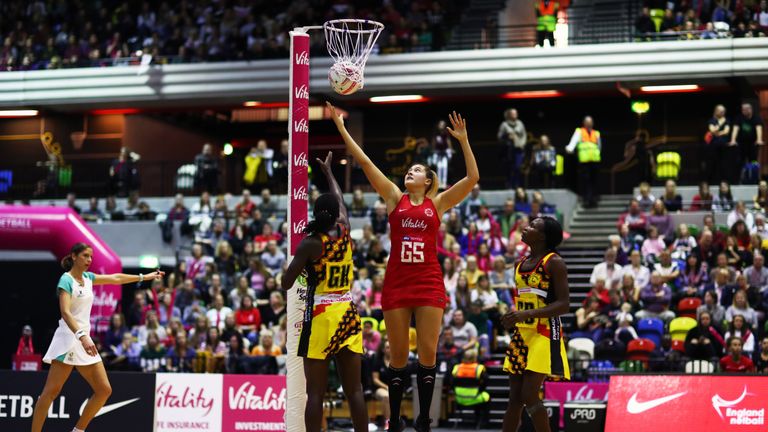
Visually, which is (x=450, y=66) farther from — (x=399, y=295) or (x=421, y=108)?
(x=399, y=295)

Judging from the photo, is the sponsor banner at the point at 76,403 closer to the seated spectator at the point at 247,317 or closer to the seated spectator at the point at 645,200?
the seated spectator at the point at 247,317

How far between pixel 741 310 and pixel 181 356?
9536mm

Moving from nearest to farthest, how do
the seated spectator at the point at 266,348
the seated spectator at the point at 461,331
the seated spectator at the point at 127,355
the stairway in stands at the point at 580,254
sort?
the stairway in stands at the point at 580,254 → the seated spectator at the point at 461,331 → the seated spectator at the point at 266,348 → the seated spectator at the point at 127,355

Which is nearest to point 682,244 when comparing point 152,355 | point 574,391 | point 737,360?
point 737,360

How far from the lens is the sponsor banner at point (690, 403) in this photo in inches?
558

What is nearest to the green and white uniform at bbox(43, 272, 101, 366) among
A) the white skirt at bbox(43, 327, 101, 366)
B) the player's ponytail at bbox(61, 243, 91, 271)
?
the white skirt at bbox(43, 327, 101, 366)

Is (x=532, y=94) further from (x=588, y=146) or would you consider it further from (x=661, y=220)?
(x=661, y=220)

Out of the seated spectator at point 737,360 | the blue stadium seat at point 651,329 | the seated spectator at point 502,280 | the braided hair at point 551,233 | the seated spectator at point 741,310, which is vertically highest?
the braided hair at point 551,233

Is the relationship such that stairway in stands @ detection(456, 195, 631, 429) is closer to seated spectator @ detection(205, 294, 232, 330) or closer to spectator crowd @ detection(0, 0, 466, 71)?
seated spectator @ detection(205, 294, 232, 330)

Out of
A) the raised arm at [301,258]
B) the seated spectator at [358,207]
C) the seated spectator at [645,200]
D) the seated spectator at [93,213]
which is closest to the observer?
the raised arm at [301,258]

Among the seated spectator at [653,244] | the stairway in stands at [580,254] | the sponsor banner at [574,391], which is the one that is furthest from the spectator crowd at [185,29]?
the sponsor banner at [574,391]

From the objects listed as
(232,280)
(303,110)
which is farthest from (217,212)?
(303,110)

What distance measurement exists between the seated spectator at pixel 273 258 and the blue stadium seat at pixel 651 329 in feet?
25.1

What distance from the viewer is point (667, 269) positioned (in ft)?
70.1
